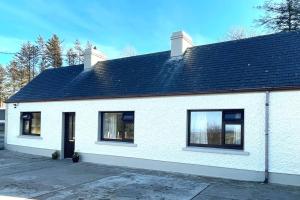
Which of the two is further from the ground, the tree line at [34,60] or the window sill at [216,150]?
the tree line at [34,60]

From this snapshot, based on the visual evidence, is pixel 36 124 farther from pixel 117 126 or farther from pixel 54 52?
pixel 54 52

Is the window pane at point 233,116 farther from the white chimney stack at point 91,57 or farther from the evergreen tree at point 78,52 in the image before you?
the evergreen tree at point 78,52

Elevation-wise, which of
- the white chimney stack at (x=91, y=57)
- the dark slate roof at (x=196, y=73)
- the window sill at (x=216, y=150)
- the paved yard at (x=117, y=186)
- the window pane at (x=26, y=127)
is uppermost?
the white chimney stack at (x=91, y=57)

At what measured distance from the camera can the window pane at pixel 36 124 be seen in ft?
55.0

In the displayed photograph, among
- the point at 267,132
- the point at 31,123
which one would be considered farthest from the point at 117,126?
the point at 267,132

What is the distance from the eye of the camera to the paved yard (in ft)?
26.3

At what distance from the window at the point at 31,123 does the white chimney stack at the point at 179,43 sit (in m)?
8.34

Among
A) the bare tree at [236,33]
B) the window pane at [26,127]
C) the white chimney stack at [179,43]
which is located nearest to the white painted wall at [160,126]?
the window pane at [26,127]

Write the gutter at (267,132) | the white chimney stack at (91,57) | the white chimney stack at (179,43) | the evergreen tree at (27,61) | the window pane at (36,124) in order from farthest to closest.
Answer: the evergreen tree at (27,61), the white chimney stack at (91,57), the window pane at (36,124), the white chimney stack at (179,43), the gutter at (267,132)

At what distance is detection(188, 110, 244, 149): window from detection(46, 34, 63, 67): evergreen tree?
33080 mm

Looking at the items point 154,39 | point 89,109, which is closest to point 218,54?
point 89,109

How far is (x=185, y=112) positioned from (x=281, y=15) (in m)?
16.6

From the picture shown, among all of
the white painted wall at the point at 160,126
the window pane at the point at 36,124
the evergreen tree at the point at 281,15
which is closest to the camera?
the white painted wall at the point at 160,126

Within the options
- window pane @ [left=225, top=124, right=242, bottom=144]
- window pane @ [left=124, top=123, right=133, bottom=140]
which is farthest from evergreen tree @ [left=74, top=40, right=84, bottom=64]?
window pane @ [left=225, top=124, right=242, bottom=144]
